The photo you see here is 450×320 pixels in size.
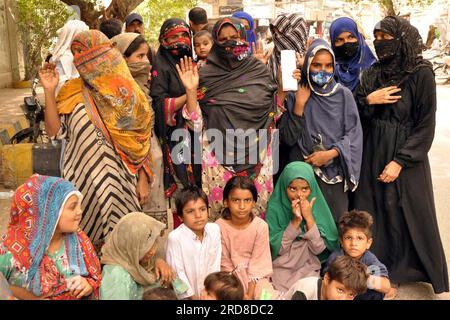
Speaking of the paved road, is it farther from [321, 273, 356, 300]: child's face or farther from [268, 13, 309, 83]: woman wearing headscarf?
[268, 13, 309, 83]: woman wearing headscarf

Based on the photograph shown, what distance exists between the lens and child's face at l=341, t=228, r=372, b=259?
287 centimetres

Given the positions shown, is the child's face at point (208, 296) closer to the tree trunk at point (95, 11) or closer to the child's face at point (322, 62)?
the child's face at point (322, 62)

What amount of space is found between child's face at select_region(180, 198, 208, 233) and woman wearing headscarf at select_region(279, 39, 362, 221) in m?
0.72

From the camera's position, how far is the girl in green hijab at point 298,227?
2986 mm

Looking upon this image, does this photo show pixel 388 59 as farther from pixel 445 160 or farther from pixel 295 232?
pixel 445 160

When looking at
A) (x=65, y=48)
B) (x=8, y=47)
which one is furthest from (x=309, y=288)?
(x=8, y=47)

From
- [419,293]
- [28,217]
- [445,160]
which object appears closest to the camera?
[28,217]

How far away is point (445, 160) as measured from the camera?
7008 millimetres

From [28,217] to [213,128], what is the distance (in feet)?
4.05

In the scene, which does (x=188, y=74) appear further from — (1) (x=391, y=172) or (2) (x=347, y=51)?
(1) (x=391, y=172)

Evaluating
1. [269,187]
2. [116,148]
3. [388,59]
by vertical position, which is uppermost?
[388,59]

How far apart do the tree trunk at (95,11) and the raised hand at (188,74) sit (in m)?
8.20

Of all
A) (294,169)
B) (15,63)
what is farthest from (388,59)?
(15,63)

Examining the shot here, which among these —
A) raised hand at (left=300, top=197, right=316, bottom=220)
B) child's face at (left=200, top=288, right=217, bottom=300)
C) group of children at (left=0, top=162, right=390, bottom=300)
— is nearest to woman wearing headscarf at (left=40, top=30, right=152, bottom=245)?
group of children at (left=0, top=162, right=390, bottom=300)
